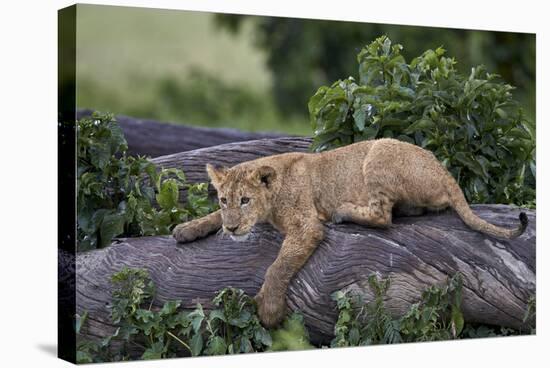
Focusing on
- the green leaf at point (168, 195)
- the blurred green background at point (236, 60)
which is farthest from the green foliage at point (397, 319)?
the blurred green background at point (236, 60)

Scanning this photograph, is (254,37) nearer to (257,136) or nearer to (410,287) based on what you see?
(257,136)

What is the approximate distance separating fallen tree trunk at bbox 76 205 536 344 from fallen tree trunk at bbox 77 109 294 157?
4.18 metres

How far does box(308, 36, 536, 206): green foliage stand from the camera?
958 centimetres

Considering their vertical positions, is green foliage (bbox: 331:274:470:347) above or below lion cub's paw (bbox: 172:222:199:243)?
below

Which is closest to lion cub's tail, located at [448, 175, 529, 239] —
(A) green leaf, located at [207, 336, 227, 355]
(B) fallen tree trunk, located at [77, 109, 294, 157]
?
(A) green leaf, located at [207, 336, 227, 355]

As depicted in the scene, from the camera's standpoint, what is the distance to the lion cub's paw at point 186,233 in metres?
8.80

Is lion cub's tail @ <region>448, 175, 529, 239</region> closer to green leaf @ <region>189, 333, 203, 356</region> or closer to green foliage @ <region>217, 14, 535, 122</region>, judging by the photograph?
green foliage @ <region>217, 14, 535, 122</region>

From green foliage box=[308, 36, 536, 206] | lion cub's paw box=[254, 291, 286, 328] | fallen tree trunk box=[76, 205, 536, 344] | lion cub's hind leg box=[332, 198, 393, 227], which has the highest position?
green foliage box=[308, 36, 536, 206]

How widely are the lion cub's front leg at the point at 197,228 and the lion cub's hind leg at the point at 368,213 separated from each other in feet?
3.24

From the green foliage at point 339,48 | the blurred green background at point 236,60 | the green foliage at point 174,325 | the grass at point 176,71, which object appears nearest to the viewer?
the green foliage at point 174,325

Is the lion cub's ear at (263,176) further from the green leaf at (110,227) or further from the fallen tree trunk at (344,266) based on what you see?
the green leaf at (110,227)

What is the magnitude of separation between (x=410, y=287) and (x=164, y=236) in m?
2.15

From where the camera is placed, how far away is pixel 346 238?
8820 mm

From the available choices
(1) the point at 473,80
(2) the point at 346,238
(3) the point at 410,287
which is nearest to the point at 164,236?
(2) the point at 346,238
